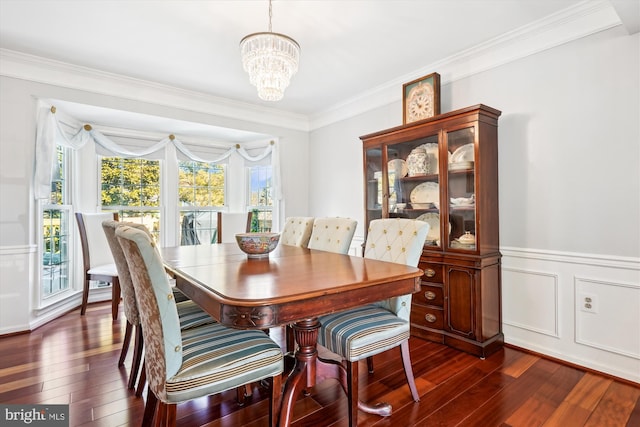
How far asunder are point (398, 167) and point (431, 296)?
4.01 feet

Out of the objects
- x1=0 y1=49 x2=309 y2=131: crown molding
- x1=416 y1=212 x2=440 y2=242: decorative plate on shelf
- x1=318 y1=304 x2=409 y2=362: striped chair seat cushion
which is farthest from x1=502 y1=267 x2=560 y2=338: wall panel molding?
x1=0 y1=49 x2=309 y2=131: crown molding

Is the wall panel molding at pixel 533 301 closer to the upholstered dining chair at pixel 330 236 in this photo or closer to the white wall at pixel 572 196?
the white wall at pixel 572 196

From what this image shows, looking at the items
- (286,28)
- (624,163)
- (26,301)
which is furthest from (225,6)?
(26,301)

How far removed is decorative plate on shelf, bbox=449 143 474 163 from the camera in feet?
8.34

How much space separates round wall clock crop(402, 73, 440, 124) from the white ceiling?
21cm

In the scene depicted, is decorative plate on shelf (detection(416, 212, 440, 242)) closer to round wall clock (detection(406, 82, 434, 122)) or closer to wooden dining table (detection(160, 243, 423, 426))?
round wall clock (detection(406, 82, 434, 122))

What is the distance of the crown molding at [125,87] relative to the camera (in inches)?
114

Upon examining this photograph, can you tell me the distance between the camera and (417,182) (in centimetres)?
304

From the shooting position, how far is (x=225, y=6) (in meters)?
2.20

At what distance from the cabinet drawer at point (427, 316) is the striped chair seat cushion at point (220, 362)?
1.70 metres

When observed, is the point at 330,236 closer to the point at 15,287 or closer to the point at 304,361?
the point at 304,361

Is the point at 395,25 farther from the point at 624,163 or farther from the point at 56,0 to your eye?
the point at 56,0

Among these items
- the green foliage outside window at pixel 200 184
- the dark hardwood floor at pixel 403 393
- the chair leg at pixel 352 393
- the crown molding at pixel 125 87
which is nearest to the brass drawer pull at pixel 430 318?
the dark hardwood floor at pixel 403 393

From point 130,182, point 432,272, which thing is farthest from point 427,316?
point 130,182
